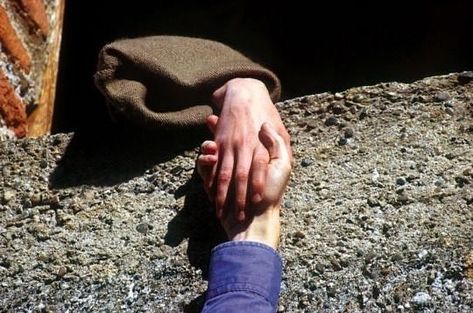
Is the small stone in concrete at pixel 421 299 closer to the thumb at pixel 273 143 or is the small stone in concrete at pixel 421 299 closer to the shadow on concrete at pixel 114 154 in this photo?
the thumb at pixel 273 143

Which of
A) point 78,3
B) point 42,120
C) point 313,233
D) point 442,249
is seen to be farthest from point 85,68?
point 442,249

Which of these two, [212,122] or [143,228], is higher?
[212,122]

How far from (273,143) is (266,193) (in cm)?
9

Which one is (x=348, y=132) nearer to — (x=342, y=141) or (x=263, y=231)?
(x=342, y=141)

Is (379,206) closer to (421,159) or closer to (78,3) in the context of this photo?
(421,159)

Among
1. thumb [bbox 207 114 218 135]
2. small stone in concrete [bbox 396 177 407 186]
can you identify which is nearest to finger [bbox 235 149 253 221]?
thumb [bbox 207 114 218 135]

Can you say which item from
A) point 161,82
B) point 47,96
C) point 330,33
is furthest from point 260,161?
point 330,33

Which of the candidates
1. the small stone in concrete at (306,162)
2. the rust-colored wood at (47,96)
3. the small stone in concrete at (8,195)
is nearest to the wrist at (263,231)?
the small stone in concrete at (306,162)

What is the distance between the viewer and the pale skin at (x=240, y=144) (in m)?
1.15

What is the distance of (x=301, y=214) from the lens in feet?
3.83

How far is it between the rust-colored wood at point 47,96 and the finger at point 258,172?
0.54 m

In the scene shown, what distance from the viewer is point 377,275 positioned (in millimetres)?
1062

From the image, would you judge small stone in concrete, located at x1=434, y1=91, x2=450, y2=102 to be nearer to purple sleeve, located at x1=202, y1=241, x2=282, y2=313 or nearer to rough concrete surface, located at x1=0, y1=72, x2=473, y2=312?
rough concrete surface, located at x1=0, y1=72, x2=473, y2=312

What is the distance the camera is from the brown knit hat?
129 centimetres
